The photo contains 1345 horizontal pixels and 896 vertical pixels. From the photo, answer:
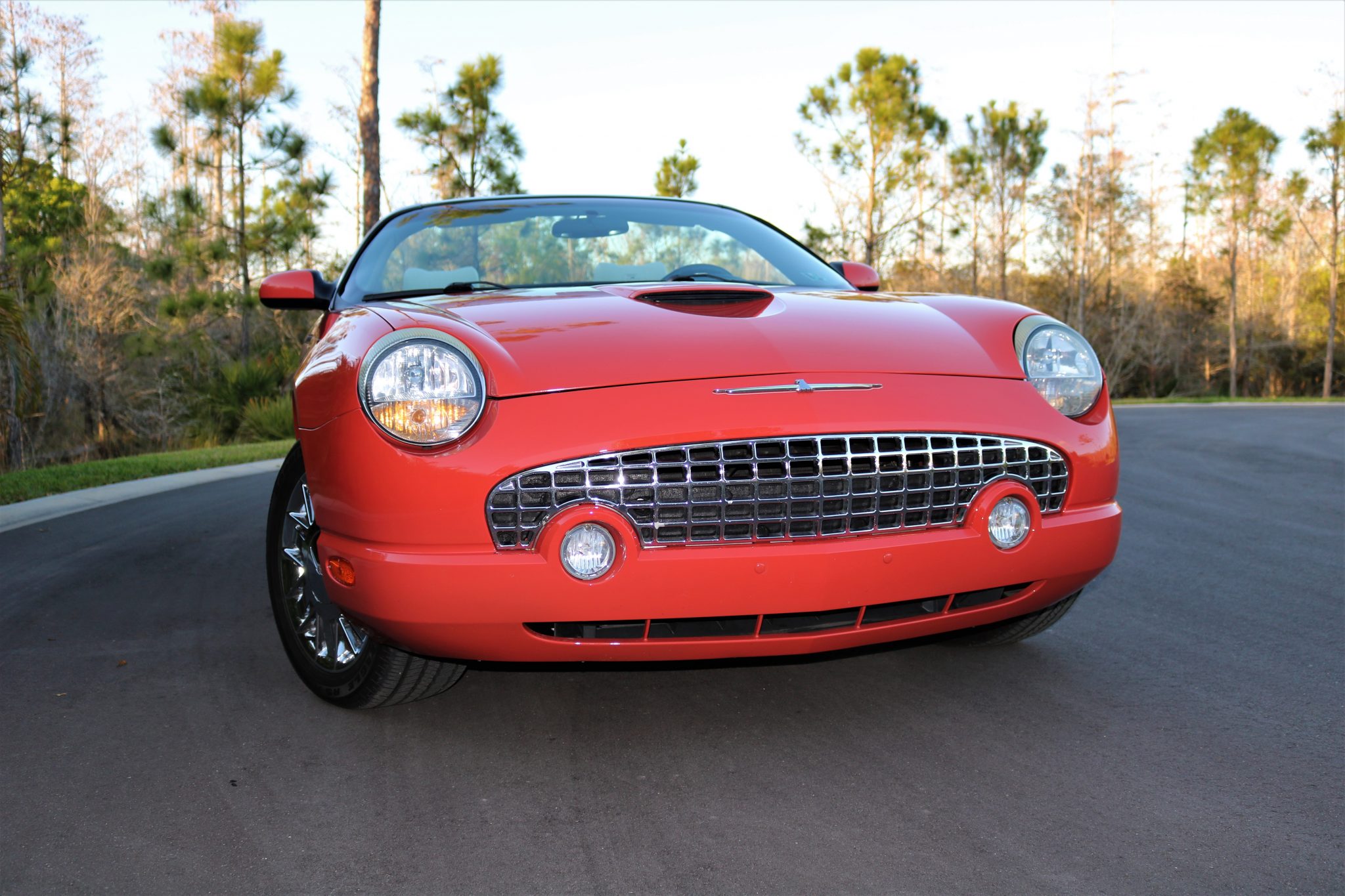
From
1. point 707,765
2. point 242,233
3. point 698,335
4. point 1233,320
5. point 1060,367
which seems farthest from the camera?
point 1233,320

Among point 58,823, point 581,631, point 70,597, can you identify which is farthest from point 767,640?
point 70,597

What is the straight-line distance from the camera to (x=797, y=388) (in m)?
2.38

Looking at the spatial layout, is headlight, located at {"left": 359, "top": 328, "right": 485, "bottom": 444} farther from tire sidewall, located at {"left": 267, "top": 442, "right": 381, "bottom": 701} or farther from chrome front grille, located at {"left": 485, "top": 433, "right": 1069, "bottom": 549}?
tire sidewall, located at {"left": 267, "top": 442, "right": 381, "bottom": 701}

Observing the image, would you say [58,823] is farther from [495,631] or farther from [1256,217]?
[1256,217]

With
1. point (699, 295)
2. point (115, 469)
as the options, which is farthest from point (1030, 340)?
point (115, 469)

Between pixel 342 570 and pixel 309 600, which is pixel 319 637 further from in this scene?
pixel 342 570

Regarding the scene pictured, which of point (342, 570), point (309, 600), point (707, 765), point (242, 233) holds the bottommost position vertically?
point (707, 765)

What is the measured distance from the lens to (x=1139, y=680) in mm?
3021

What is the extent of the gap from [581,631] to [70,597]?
9.47 ft

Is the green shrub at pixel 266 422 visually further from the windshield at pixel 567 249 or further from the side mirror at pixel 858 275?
the side mirror at pixel 858 275

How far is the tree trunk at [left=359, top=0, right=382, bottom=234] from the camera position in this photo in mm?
15766

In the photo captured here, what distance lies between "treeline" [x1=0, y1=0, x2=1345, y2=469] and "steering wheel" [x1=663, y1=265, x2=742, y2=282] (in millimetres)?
6351

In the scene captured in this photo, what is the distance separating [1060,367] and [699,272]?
4.26 ft

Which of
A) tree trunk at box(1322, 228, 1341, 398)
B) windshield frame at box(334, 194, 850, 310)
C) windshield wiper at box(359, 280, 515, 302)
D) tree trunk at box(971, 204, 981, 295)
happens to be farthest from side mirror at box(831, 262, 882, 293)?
tree trunk at box(1322, 228, 1341, 398)
